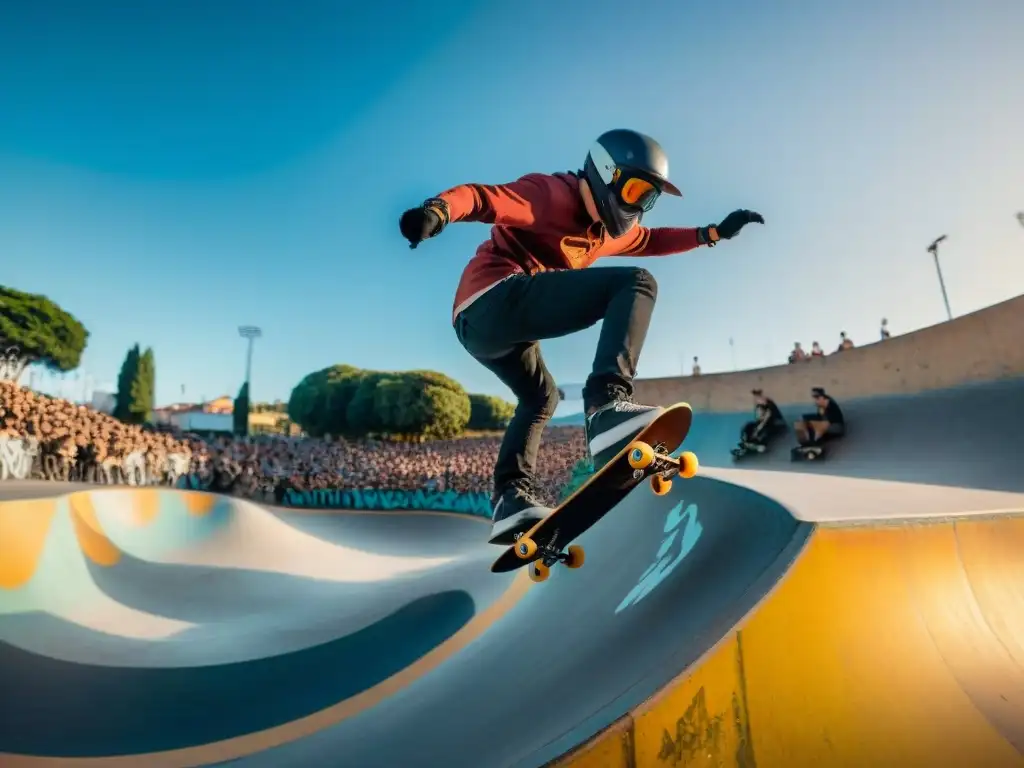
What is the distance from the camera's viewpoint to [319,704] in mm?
4281

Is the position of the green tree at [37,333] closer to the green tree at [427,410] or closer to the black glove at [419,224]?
the green tree at [427,410]

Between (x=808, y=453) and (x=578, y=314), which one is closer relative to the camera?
(x=578, y=314)

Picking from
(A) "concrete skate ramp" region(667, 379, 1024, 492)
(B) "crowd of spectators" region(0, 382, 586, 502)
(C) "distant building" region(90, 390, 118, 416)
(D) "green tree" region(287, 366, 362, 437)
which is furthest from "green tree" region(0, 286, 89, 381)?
(A) "concrete skate ramp" region(667, 379, 1024, 492)

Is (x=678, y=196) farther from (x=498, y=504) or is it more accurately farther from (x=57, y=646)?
(x=57, y=646)

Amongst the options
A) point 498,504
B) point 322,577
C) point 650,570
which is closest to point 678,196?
point 498,504

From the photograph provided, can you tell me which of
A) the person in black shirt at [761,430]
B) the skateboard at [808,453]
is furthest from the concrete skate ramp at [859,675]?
the person in black shirt at [761,430]

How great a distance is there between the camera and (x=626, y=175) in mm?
2516

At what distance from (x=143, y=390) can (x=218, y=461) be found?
104 ft

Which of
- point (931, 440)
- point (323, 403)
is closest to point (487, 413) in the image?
point (323, 403)

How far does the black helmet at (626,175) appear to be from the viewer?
8.21 feet

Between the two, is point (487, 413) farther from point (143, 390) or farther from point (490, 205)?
point (490, 205)

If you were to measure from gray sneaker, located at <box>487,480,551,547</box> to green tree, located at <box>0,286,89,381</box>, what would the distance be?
194 ft

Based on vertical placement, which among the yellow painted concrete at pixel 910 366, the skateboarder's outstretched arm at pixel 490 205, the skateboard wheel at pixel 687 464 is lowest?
the skateboard wheel at pixel 687 464

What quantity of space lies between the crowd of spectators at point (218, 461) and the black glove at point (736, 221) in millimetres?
15097
